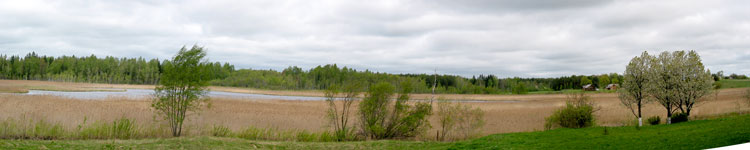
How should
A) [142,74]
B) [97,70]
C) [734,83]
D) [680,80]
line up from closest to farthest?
[680,80], [734,83], [142,74], [97,70]

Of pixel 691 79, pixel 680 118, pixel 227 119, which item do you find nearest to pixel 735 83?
pixel 691 79

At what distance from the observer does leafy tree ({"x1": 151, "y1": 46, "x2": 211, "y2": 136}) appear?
17484mm

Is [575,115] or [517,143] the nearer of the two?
[517,143]

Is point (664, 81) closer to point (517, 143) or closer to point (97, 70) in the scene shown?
point (517, 143)

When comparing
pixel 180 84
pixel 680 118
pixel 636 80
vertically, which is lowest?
pixel 680 118

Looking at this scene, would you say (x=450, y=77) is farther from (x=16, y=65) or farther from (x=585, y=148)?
(x=585, y=148)

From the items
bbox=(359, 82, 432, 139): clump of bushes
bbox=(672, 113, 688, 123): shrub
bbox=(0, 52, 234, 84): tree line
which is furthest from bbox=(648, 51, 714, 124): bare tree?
bbox=(0, 52, 234, 84): tree line

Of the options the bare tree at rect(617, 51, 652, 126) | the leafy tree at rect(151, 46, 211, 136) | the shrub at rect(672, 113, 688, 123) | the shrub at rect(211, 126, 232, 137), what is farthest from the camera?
the bare tree at rect(617, 51, 652, 126)

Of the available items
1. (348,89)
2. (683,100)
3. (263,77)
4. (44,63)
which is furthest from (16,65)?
(683,100)

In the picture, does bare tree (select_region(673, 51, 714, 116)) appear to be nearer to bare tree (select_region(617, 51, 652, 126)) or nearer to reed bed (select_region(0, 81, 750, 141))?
bare tree (select_region(617, 51, 652, 126))

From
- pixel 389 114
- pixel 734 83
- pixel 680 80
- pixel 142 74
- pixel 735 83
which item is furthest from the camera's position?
pixel 142 74

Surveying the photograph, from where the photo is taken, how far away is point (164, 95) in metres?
18.9

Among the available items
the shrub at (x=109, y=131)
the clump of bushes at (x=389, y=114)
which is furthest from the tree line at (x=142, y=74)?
the shrub at (x=109, y=131)

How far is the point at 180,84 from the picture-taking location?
17.7 metres
